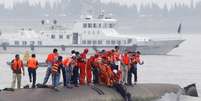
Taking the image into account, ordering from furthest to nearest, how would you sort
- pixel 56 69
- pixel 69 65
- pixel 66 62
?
pixel 69 65
pixel 66 62
pixel 56 69

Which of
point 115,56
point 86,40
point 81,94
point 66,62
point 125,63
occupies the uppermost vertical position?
point 115,56

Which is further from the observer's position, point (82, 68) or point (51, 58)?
point (82, 68)

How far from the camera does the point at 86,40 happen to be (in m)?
106

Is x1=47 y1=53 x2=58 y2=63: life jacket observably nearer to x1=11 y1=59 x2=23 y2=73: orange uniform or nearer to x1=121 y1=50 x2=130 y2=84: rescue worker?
x1=11 y1=59 x2=23 y2=73: orange uniform

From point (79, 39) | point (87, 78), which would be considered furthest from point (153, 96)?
point (79, 39)

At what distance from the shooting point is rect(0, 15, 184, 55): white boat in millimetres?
104188

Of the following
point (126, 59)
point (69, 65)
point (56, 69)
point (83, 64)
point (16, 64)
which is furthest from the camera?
point (126, 59)

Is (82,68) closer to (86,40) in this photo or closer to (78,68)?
(78,68)

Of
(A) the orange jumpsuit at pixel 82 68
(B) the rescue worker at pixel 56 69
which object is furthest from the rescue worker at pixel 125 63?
(B) the rescue worker at pixel 56 69

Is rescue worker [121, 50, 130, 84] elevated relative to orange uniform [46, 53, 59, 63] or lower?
lower

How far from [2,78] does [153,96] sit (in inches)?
898

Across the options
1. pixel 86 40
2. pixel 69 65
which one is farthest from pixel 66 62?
pixel 86 40

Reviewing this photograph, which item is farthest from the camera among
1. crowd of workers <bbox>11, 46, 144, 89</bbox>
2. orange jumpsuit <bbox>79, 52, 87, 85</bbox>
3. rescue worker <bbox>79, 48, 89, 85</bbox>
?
orange jumpsuit <bbox>79, 52, 87, 85</bbox>

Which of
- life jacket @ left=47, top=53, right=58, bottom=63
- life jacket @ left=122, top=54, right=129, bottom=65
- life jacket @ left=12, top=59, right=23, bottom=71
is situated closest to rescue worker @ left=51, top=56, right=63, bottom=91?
life jacket @ left=47, top=53, right=58, bottom=63
